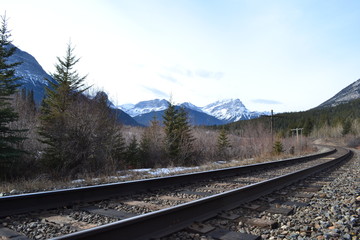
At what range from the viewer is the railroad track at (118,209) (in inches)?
129

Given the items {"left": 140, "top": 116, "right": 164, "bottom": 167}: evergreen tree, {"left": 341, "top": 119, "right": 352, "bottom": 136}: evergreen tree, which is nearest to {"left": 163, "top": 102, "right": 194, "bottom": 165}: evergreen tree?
{"left": 140, "top": 116, "right": 164, "bottom": 167}: evergreen tree

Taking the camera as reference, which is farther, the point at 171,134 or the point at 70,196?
the point at 171,134

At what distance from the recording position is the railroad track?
328 cm

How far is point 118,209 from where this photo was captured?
4773 mm

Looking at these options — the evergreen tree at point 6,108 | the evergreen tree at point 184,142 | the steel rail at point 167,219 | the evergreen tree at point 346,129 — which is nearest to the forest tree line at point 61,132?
the evergreen tree at point 6,108

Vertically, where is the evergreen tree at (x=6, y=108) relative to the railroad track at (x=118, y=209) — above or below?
above

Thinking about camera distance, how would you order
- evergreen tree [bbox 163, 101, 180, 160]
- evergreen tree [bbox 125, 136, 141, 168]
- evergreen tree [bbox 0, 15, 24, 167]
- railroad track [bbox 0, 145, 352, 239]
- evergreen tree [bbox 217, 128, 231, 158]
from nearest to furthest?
railroad track [bbox 0, 145, 352, 239]
evergreen tree [bbox 0, 15, 24, 167]
evergreen tree [bbox 125, 136, 141, 168]
evergreen tree [bbox 163, 101, 180, 160]
evergreen tree [bbox 217, 128, 231, 158]

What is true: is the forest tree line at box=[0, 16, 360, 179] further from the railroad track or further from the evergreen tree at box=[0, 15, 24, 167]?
the railroad track

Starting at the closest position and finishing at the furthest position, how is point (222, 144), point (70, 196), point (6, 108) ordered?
point (70, 196), point (6, 108), point (222, 144)

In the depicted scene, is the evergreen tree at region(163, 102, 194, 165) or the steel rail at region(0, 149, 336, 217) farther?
the evergreen tree at region(163, 102, 194, 165)

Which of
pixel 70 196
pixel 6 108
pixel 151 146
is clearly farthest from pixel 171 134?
pixel 70 196

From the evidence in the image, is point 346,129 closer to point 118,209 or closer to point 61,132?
point 61,132

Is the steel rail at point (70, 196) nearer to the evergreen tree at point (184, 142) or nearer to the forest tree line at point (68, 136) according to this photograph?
the forest tree line at point (68, 136)

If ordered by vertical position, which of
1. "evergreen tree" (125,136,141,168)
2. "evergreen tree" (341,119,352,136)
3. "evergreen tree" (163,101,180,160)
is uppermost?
"evergreen tree" (341,119,352,136)
